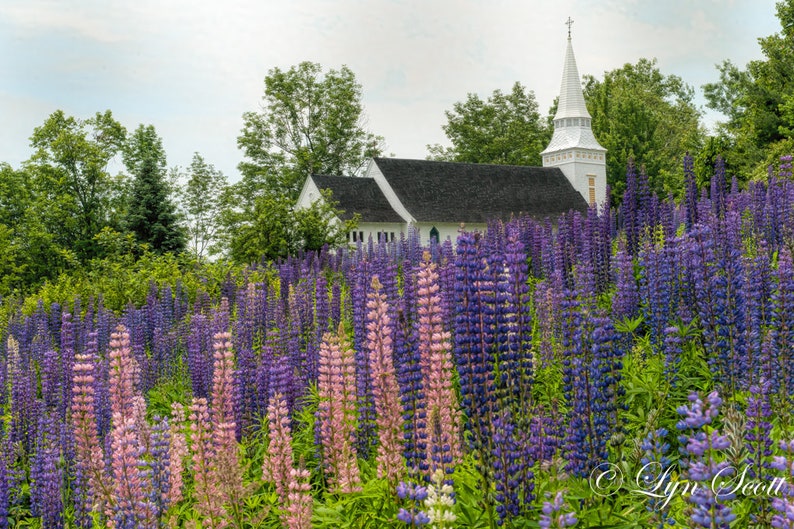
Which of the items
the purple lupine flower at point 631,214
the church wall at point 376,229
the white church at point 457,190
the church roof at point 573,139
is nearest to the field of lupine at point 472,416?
the purple lupine flower at point 631,214

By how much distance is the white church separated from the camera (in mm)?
50312

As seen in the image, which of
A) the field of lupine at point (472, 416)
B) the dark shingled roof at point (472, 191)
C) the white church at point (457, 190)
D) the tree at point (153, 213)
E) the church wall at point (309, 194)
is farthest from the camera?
the dark shingled roof at point (472, 191)

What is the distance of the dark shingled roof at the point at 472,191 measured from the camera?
51531 millimetres

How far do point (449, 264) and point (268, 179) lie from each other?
171ft

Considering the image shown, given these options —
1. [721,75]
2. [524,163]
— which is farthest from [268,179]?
[721,75]

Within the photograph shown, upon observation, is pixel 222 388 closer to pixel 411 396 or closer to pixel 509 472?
pixel 411 396

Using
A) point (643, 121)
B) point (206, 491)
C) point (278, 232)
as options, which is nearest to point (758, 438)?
point (206, 491)

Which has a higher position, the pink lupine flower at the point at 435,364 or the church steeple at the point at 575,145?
the church steeple at the point at 575,145

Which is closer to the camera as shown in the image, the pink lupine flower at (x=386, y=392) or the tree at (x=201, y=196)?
the pink lupine flower at (x=386, y=392)

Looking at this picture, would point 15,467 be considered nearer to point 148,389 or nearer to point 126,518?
point 148,389

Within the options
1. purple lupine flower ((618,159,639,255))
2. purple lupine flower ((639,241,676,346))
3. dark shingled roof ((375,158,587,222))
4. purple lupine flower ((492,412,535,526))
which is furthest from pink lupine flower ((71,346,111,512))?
dark shingled roof ((375,158,587,222))

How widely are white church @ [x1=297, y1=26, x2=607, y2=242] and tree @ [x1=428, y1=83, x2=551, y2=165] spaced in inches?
275

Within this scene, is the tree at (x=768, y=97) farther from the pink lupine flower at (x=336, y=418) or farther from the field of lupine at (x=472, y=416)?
the pink lupine flower at (x=336, y=418)

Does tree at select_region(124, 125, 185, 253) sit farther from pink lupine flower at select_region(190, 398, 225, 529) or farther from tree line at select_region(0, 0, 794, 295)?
pink lupine flower at select_region(190, 398, 225, 529)
